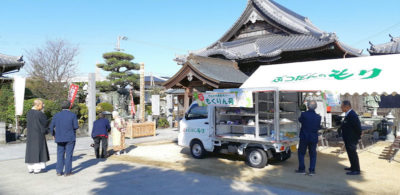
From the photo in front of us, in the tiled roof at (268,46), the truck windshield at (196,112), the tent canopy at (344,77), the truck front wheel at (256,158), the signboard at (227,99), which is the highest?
the tiled roof at (268,46)

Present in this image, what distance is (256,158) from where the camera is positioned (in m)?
8.19

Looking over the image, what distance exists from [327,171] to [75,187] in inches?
243

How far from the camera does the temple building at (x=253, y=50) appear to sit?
11.9 m

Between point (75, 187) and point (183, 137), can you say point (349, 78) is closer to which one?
point (183, 137)

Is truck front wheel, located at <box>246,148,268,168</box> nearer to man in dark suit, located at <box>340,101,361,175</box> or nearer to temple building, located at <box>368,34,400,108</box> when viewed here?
man in dark suit, located at <box>340,101,361,175</box>

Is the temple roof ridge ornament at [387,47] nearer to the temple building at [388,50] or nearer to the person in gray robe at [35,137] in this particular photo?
the temple building at [388,50]

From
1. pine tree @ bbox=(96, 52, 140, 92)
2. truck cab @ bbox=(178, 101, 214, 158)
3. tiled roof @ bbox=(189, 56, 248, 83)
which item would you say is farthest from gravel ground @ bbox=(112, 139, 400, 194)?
pine tree @ bbox=(96, 52, 140, 92)

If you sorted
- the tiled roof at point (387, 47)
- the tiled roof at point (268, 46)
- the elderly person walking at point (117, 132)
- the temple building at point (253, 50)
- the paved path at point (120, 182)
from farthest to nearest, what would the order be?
the tiled roof at point (387, 47) < the tiled roof at point (268, 46) < the temple building at point (253, 50) < the elderly person walking at point (117, 132) < the paved path at point (120, 182)

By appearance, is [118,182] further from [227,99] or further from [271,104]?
[271,104]

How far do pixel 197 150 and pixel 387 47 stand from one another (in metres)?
14.9

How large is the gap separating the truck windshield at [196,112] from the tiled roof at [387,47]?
44.8 ft

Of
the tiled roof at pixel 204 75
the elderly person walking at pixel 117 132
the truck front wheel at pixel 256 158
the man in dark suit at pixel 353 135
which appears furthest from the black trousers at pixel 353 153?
the elderly person walking at pixel 117 132

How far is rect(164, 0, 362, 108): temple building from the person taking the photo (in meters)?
11.9

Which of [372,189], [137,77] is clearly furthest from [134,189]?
[137,77]
